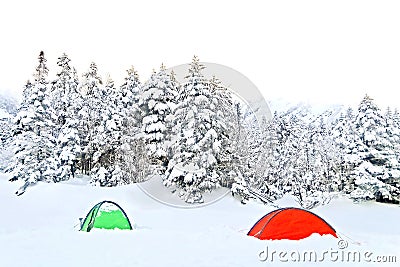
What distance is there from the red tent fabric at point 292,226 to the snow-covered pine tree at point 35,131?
20.8 meters

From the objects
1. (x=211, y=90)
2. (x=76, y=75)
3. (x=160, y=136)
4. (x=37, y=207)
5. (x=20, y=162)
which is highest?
(x=76, y=75)

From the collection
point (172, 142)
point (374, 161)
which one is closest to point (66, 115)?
point (172, 142)

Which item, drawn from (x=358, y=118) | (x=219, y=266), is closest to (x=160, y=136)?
(x=358, y=118)

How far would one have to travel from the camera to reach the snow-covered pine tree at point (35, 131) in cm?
2667

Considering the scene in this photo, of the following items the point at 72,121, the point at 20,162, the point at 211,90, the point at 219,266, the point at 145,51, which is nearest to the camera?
the point at 219,266

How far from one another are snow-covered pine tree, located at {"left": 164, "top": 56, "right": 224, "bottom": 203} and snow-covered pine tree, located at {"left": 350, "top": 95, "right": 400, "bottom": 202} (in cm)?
1243

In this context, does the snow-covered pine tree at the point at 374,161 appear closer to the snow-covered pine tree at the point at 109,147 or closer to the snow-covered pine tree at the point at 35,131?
the snow-covered pine tree at the point at 109,147

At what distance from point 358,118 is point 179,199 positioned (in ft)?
55.6

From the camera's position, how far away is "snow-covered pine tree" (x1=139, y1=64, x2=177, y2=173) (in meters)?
26.6

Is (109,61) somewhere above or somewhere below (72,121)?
above

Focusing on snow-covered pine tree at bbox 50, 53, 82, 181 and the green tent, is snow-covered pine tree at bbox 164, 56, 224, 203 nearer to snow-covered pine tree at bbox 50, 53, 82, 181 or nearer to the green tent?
the green tent

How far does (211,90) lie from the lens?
977 inches

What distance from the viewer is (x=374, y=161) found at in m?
28.1

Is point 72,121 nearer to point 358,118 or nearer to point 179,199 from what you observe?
point 179,199
